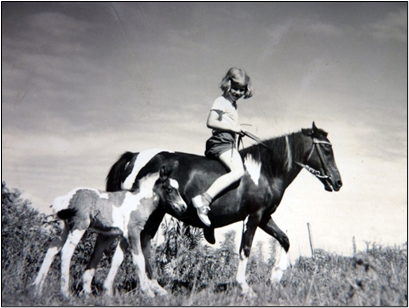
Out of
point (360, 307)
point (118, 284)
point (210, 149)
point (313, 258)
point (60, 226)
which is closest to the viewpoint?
point (360, 307)

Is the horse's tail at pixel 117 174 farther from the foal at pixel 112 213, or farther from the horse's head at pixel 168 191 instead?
the horse's head at pixel 168 191

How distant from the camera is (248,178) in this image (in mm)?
5754

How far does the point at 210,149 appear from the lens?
5.82 meters

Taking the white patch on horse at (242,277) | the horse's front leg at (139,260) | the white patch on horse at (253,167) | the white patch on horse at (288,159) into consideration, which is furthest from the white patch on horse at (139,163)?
the white patch on horse at (288,159)

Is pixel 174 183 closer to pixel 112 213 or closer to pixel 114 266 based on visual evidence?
pixel 112 213

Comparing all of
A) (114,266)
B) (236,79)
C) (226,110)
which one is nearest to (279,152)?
(226,110)

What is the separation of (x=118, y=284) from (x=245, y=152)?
302 cm

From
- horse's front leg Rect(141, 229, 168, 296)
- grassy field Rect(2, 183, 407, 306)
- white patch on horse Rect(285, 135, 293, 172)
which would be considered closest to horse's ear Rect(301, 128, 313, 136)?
white patch on horse Rect(285, 135, 293, 172)

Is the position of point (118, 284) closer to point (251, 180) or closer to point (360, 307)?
point (251, 180)

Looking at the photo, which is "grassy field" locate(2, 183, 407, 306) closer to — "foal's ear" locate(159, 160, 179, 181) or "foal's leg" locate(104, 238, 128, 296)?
"foal's leg" locate(104, 238, 128, 296)

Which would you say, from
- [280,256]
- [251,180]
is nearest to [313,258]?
[280,256]

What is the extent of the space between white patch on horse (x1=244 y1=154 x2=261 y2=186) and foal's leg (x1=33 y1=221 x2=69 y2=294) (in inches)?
116

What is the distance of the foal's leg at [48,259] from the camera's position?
4.10 m

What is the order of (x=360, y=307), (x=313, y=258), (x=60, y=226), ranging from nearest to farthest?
(x=360, y=307) < (x=60, y=226) < (x=313, y=258)
